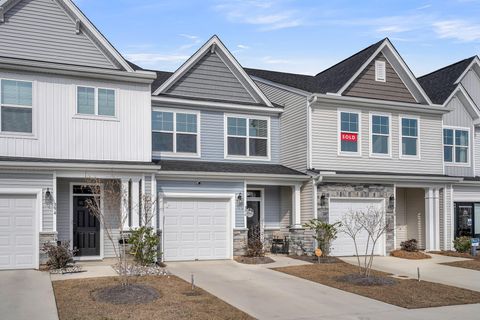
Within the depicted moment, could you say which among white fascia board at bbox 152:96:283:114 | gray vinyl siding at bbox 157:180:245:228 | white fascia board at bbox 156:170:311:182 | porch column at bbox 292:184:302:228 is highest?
white fascia board at bbox 152:96:283:114

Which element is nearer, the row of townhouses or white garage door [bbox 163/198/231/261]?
the row of townhouses

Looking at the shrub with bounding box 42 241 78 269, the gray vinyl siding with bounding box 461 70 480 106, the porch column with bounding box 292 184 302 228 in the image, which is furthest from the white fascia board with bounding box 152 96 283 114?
the gray vinyl siding with bounding box 461 70 480 106

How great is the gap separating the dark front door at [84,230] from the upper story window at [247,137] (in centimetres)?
576

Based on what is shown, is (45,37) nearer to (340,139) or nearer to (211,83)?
(211,83)

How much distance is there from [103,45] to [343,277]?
10.2 meters

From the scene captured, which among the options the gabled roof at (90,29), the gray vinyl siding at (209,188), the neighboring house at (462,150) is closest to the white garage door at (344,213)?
the gray vinyl siding at (209,188)

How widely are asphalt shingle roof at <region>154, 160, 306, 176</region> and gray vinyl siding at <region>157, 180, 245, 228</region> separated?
1.54 ft

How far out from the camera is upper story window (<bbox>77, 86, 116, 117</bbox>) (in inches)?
682

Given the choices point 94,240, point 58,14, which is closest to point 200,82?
point 58,14

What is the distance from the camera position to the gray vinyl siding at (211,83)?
21.0 meters

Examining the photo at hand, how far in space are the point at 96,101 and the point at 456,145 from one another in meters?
15.7

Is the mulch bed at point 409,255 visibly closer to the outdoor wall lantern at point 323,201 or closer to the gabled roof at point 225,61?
the outdoor wall lantern at point 323,201

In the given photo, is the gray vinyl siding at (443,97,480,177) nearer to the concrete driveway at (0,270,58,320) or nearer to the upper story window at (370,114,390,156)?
the upper story window at (370,114,390,156)

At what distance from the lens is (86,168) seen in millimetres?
16719
